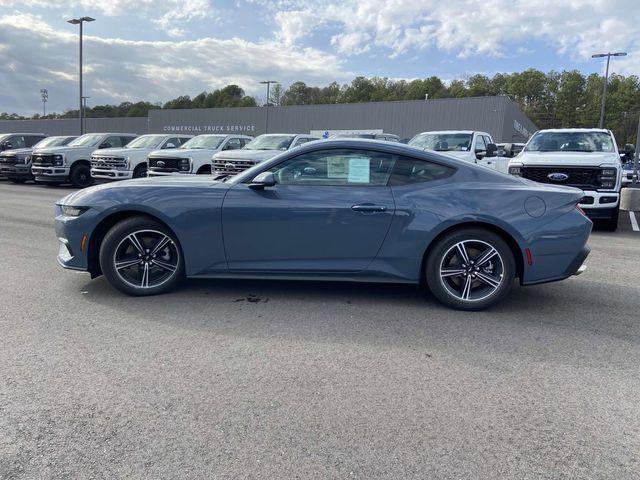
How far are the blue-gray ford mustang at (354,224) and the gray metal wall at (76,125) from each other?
6296 cm

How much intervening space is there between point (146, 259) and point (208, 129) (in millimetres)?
55632

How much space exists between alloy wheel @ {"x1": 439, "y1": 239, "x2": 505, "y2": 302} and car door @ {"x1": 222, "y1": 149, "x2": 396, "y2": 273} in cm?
66

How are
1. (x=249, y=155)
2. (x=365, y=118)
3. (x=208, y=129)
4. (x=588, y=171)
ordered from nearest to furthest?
1. (x=588, y=171)
2. (x=249, y=155)
3. (x=365, y=118)
4. (x=208, y=129)

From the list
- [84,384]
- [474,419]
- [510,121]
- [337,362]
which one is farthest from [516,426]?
[510,121]

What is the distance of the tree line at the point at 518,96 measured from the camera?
92875mm

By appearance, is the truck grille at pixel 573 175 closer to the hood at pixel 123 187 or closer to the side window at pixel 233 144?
the hood at pixel 123 187

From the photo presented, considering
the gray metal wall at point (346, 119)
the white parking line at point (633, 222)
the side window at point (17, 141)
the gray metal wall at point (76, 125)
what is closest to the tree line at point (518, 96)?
the gray metal wall at point (76, 125)

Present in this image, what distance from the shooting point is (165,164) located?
14578 mm

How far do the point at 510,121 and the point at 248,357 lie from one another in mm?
45057

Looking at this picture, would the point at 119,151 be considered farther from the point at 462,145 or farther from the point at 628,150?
the point at 628,150

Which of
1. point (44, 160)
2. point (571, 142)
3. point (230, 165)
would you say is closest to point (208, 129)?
point (44, 160)

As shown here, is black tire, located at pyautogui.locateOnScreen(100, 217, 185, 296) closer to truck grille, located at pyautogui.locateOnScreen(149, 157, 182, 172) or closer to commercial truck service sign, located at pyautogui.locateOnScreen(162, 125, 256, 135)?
truck grille, located at pyautogui.locateOnScreen(149, 157, 182, 172)

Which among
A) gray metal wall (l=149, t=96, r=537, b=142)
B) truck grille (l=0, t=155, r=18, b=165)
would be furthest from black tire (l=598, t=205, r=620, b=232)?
gray metal wall (l=149, t=96, r=537, b=142)

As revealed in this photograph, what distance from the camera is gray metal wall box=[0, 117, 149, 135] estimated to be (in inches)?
2542
